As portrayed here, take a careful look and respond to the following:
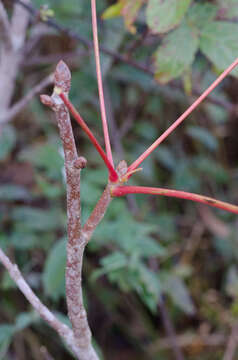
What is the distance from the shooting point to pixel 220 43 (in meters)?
0.59

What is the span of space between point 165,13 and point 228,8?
5.3 inches

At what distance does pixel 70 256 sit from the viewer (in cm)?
36

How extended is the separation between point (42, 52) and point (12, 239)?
79cm

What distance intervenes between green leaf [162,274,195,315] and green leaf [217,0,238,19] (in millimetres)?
673

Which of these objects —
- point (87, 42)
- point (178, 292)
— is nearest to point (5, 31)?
point (87, 42)

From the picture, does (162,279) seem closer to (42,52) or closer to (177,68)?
(177,68)

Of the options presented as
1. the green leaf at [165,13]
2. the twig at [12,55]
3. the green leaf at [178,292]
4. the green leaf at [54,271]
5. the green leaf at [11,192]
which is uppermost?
the twig at [12,55]

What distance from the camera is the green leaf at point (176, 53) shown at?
0.60 meters

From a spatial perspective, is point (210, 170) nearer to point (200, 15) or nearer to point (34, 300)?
point (200, 15)

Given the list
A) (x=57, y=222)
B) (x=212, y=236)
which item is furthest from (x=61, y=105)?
(x=212, y=236)

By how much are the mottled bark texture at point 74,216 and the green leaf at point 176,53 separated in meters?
0.35

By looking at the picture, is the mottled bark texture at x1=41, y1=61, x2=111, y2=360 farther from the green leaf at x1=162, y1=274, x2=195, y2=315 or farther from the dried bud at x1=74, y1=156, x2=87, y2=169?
the green leaf at x1=162, y1=274, x2=195, y2=315

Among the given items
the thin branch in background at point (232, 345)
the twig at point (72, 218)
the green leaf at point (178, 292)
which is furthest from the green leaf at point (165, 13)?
the thin branch in background at point (232, 345)

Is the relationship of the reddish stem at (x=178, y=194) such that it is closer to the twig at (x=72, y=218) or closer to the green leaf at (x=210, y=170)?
the twig at (x=72, y=218)
